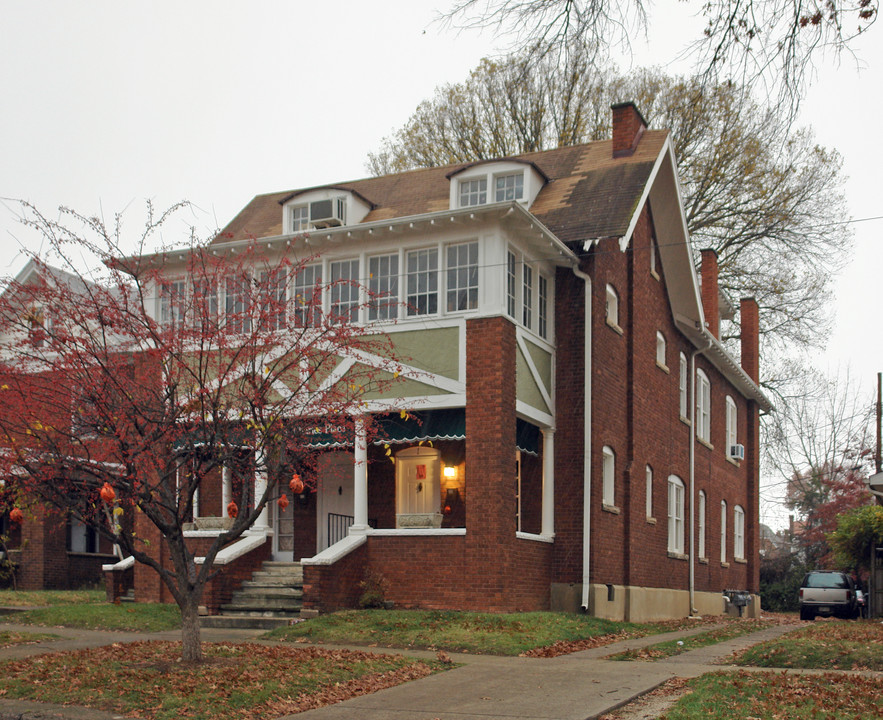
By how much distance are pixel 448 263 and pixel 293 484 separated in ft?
27.1

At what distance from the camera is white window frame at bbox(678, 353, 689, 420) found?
26.1 metres

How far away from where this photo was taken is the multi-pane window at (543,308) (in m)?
19.5

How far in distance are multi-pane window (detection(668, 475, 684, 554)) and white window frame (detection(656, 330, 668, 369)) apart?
2723 millimetres

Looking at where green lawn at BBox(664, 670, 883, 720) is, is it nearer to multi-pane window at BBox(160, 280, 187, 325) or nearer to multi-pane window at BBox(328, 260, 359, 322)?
multi-pane window at BBox(160, 280, 187, 325)

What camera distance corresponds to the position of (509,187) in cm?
2209

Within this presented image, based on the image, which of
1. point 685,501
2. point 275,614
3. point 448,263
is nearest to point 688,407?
point 685,501

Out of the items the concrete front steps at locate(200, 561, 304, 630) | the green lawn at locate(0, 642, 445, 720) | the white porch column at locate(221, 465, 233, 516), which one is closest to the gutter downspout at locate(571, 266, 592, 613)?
the concrete front steps at locate(200, 561, 304, 630)

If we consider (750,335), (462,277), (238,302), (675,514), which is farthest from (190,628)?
(750,335)

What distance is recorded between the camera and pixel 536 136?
35.2 meters

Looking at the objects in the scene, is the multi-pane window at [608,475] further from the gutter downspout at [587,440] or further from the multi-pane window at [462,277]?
the multi-pane window at [462,277]

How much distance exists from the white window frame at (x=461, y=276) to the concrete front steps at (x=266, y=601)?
17.8 ft

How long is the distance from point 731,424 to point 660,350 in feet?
26.7

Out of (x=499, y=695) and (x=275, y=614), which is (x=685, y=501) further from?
(x=499, y=695)

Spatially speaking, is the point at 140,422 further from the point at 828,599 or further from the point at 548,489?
the point at 828,599
